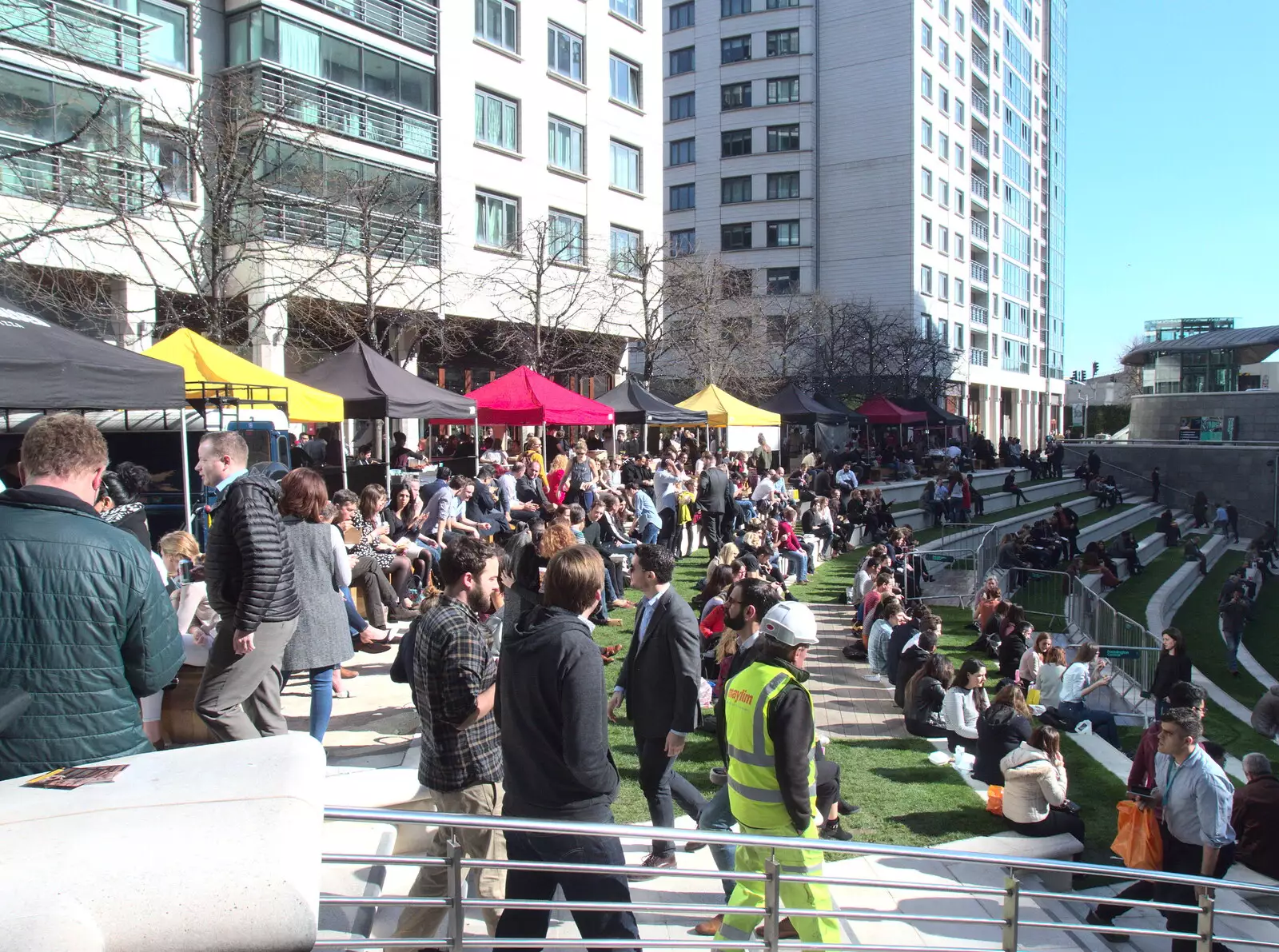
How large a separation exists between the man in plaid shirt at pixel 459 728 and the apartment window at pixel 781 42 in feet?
194

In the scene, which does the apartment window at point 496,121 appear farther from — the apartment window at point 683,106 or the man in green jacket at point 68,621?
the apartment window at point 683,106

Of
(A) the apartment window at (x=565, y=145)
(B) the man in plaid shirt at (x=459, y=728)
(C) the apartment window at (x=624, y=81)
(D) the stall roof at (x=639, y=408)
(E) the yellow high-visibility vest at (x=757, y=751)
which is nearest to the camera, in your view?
(B) the man in plaid shirt at (x=459, y=728)

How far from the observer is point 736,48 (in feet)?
189

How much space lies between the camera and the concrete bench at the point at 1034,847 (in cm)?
714

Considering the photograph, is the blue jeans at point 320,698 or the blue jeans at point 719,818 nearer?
the blue jeans at point 719,818

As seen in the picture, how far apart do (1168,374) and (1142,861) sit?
5828cm

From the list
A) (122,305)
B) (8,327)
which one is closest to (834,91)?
(122,305)

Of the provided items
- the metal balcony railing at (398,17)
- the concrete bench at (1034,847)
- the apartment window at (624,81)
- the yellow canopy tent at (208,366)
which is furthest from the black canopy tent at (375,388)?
the apartment window at (624,81)

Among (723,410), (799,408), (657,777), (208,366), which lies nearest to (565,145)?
(799,408)

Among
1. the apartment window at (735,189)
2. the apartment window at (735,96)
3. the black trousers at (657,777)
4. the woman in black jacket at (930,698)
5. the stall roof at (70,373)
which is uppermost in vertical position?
the apartment window at (735,96)

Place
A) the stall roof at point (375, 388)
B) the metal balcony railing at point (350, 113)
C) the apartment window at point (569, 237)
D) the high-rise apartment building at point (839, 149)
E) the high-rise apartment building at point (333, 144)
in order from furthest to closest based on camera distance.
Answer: the high-rise apartment building at point (839, 149), the apartment window at point (569, 237), the metal balcony railing at point (350, 113), the high-rise apartment building at point (333, 144), the stall roof at point (375, 388)

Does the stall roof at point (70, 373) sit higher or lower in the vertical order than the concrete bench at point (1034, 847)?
higher

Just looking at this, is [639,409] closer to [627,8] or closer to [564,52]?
[564,52]

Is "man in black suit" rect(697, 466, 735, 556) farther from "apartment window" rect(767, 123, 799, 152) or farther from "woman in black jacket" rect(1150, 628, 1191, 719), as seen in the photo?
"apartment window" rect(767, 123, 799, 152)
